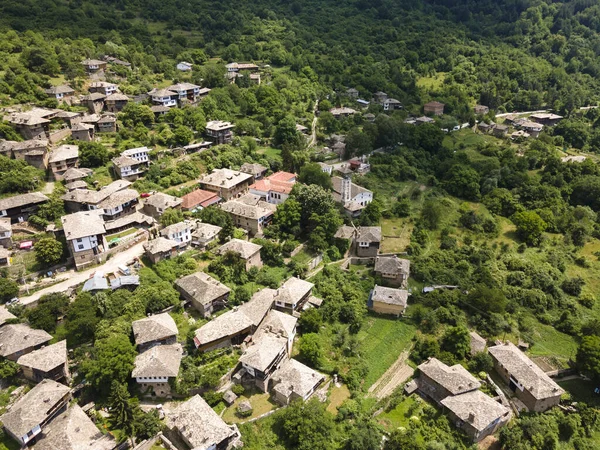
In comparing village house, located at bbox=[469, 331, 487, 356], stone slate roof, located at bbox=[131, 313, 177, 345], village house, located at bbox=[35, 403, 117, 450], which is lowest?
village house, located at bbox=[469, 331, 487, 356]

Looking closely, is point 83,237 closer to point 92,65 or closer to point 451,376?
point 451,376

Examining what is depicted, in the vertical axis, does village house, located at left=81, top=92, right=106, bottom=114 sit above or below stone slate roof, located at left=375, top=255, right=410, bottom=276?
above

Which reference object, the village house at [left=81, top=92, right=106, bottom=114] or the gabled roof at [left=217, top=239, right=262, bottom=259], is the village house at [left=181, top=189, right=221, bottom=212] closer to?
the gabled roof at [left=217, top=239, right=262, bottom=259]

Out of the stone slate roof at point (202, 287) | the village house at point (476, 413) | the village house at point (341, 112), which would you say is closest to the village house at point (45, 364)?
the stone slate roof at point (202, 287)

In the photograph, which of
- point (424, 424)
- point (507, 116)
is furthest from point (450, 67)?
point (424, 424)

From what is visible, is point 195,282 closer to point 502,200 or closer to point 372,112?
point 502,200

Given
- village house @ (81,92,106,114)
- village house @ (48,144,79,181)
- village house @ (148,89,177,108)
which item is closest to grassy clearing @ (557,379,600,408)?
village house @ (48,144,79,181)

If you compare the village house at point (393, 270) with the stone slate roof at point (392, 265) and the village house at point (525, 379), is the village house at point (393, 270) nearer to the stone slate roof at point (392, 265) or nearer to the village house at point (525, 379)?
the stone slate roof at point (392, 265)
